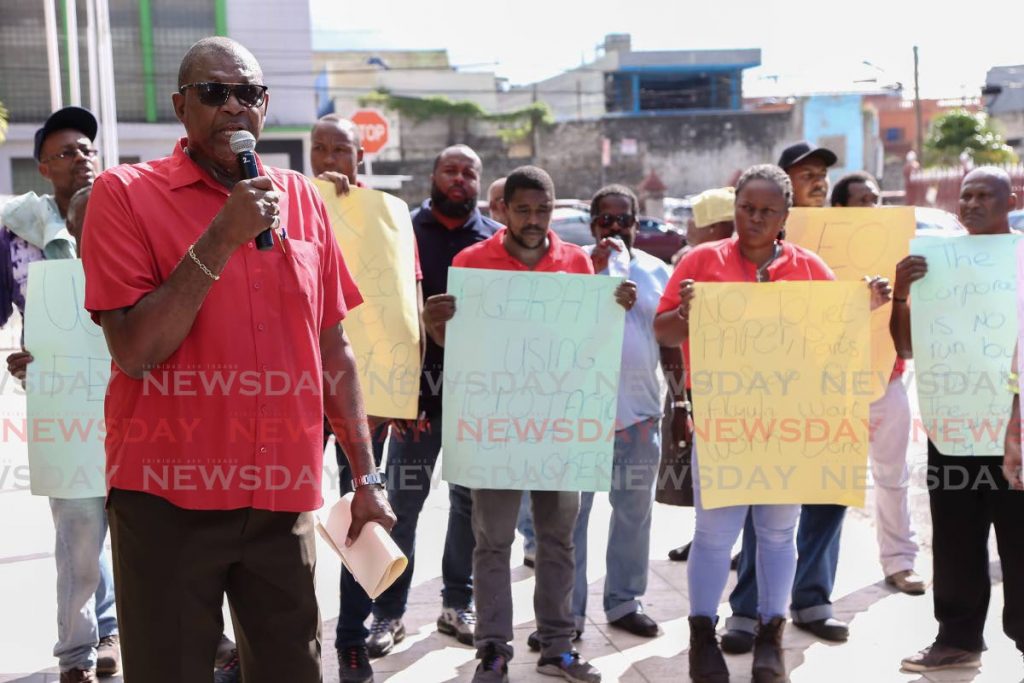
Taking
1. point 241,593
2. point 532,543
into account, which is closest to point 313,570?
point 241,593

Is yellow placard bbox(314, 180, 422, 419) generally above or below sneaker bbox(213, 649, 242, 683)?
above

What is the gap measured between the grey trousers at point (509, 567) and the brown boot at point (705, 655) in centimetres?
49

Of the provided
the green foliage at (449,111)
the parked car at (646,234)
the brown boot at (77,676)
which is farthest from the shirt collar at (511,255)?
the green foliage at (449,111)

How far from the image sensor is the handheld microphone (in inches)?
104

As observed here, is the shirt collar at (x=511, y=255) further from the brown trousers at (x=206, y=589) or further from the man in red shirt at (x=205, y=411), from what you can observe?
the brown trousers at (x=206, y=589)

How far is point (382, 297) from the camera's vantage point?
15.6 feet

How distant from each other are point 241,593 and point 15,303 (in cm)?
234

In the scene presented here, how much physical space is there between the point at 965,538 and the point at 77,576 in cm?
350

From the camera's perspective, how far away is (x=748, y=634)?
16.3 feet

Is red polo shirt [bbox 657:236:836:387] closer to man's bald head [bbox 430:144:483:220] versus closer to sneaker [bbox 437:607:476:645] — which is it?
man's bald head [bbox 430:144:483:220]

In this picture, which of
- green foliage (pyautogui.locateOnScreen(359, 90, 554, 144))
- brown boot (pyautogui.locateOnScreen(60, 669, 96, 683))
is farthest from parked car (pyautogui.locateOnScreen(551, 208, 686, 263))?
brown boot (pyautogui.locateOnScreen(60, 669, 96, 683))

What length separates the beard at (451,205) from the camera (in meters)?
5.09

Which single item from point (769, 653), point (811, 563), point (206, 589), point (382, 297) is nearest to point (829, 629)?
point (811, 563)

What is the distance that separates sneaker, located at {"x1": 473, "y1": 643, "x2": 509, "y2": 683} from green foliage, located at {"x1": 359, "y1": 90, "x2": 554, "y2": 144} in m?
40.2
